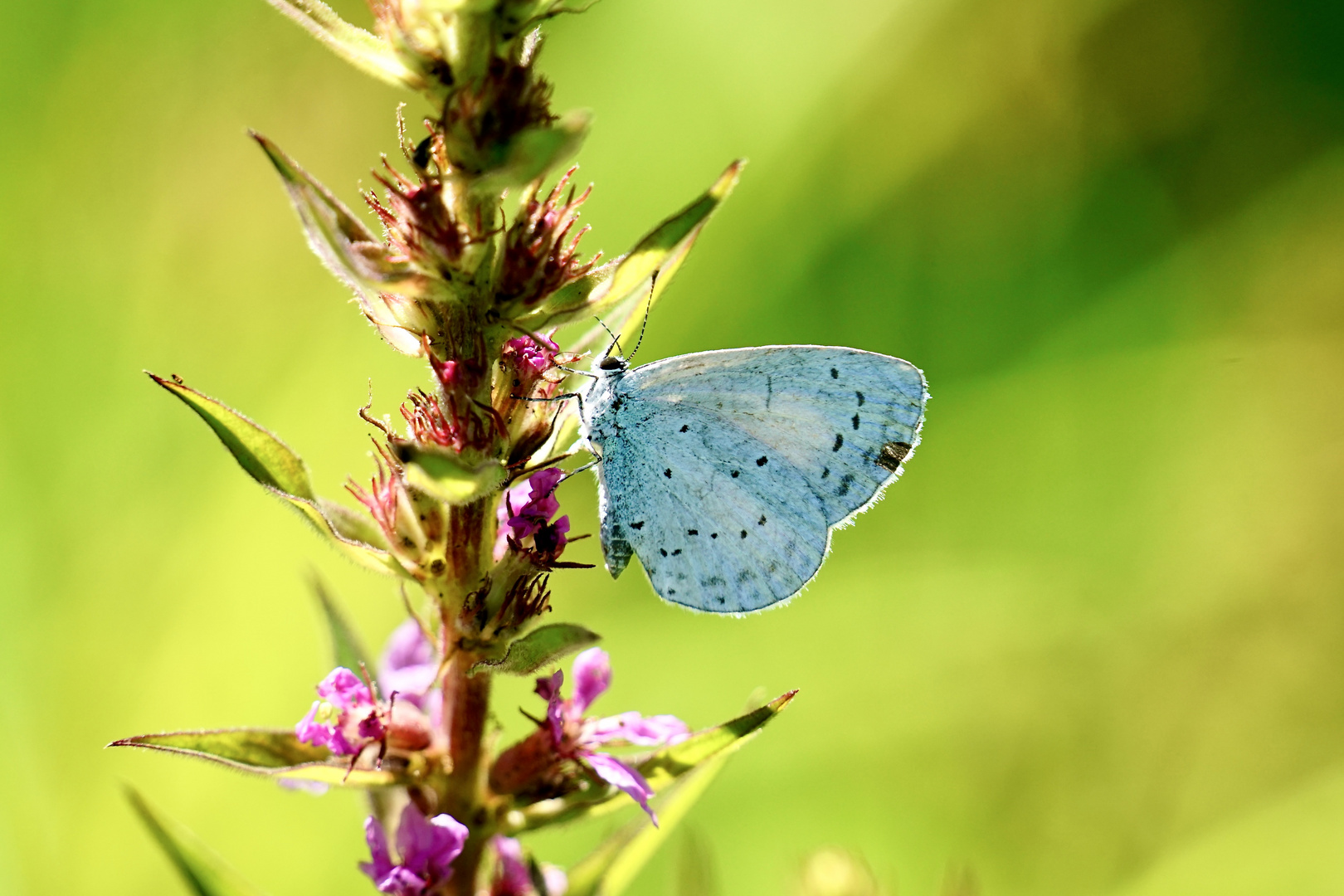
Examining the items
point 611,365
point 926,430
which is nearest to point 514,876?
point 611,365

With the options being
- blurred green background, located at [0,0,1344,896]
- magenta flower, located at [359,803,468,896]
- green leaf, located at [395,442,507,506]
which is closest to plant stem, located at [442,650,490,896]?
magenta flower, located at [359,803,468,896]

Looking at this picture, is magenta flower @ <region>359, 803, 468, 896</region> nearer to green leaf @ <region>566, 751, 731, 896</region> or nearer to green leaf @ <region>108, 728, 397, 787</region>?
green leaf @ <region>108, 728, 397, 787</region>

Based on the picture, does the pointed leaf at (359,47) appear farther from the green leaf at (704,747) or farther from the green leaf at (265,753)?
the green leaf at (704,747)

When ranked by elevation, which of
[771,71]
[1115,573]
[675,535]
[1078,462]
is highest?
[771,71]

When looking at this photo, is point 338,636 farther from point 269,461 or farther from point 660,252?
point 660,252

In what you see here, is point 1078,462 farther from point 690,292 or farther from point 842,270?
point 690,292

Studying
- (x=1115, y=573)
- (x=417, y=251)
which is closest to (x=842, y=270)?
(x=1115, y=573)
